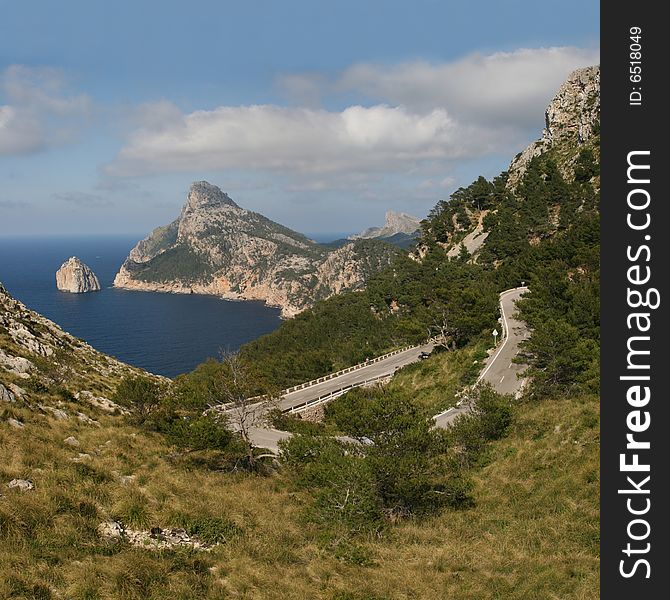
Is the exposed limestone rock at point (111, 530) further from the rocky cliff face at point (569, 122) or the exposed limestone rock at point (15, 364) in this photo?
the rocky cliff face at point (569, 122)

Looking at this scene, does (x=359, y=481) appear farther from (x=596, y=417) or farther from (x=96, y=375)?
(x=96, y=375)

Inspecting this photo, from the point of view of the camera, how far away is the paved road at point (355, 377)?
45753 mm

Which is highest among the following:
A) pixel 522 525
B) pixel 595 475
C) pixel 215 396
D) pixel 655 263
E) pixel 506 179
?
pixel 506 179

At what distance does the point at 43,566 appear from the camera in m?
9.21

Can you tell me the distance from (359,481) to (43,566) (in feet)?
30.5

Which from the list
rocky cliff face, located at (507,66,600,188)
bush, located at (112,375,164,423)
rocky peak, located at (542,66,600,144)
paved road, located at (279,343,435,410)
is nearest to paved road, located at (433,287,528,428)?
paved road, located at (279,343,435,410)

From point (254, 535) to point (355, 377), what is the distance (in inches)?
1590

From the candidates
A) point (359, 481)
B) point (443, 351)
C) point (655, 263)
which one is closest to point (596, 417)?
point (359, 481)

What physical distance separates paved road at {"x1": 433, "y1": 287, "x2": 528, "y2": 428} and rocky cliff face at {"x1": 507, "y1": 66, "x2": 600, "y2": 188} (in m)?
57.3

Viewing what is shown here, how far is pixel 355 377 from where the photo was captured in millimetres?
53125

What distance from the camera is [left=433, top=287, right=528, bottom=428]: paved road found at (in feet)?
111

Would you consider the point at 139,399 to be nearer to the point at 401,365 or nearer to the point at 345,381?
the point at 345,381

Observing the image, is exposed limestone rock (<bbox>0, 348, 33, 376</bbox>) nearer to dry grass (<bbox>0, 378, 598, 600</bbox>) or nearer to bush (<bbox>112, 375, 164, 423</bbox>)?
bush (<bbox>112, 375, 164, 423</bbox>)

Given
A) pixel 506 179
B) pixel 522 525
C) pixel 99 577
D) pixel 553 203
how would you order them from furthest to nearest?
pixel 506 179, pixel 553 203, pixel 522 525, pixel 99 577
